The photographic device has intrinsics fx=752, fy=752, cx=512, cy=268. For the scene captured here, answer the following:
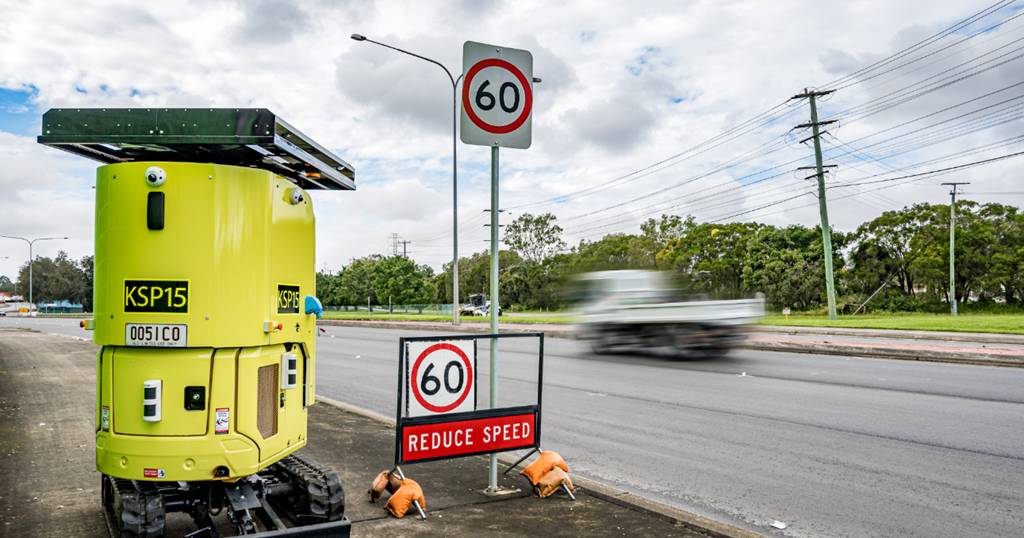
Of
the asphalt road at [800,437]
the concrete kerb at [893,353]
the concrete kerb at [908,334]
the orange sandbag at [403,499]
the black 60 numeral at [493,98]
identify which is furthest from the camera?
the concrete kerb at [908,334]

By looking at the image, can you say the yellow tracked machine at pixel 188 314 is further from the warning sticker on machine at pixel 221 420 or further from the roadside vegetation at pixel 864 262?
the roadside vegetation at pixel 864 262

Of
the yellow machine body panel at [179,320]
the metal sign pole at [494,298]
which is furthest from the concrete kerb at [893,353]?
the yellow machine body panel at [179,320]

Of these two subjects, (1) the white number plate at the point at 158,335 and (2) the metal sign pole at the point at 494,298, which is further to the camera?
(2) the metal sign pole at the point at 494,298

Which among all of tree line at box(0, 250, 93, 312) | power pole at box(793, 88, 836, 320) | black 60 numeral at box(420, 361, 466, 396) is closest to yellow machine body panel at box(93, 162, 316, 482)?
black 60 numeral at box(420, 361, 466, 396)

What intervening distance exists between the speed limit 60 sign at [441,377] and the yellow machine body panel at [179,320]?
1.32 meters

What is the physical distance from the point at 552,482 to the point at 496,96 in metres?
2.87

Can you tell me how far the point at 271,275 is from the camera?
169 inches

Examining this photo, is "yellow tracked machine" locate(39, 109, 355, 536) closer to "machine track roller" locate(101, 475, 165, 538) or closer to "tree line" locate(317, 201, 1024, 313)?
"machine track roller" locate(101, 475, 165, 538)

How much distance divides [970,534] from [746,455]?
2.51m

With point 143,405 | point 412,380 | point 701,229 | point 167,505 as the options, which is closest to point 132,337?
point 143,405

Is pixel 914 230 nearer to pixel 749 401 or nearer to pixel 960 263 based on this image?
pixel 960 263

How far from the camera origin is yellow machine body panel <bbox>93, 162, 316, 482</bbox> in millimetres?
3979

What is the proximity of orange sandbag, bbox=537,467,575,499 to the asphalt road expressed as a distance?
0.99m

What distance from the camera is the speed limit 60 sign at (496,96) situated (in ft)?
18.1
